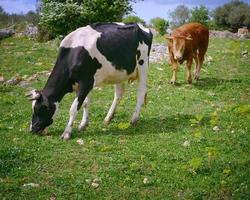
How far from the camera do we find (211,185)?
8391 millimetres

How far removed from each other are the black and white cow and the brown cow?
5.57 m

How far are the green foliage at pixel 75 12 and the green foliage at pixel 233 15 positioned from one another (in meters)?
39.9

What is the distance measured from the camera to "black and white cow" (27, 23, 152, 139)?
11.3m

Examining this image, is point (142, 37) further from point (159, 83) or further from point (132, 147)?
point (159, 83)

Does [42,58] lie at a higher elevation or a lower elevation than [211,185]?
lower

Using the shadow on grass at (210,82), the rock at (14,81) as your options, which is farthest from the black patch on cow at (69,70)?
the rock at (14,81)

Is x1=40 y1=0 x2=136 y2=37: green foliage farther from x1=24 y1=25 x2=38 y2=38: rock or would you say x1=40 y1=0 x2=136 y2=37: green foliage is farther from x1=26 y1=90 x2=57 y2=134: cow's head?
x1=26 y1=90 x2=57 y2=134: cow's head

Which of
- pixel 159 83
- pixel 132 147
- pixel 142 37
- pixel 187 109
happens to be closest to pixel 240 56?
pixel 159 83

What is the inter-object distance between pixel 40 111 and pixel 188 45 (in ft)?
27.5

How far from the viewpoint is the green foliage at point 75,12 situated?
28.4 metres

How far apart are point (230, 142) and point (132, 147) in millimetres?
2319

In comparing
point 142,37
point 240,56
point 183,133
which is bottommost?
point 240,56

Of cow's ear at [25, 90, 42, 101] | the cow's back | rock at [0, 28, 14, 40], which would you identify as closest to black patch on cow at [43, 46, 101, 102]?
cow's ear at [25, 90, 42, 101]

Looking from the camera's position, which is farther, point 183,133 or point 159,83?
point 159,83
